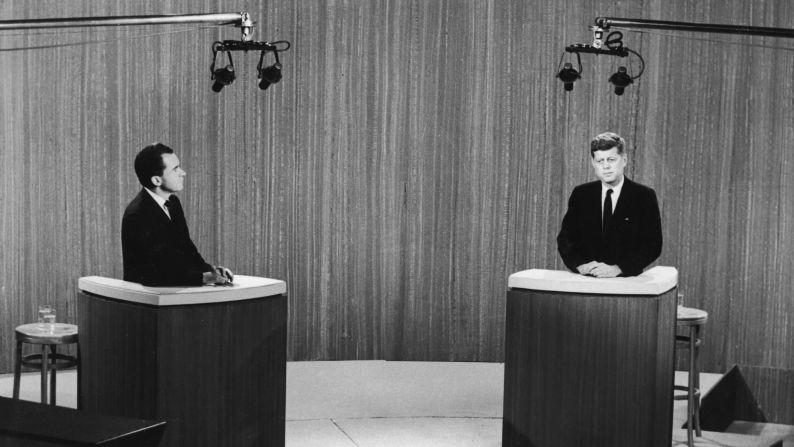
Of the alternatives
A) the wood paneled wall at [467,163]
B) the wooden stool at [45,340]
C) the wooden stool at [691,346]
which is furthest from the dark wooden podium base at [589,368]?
the wood paneled wall at [467,163]

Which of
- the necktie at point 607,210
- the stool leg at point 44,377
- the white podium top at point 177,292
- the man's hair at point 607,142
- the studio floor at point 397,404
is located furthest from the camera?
the studio floor at point 397,404

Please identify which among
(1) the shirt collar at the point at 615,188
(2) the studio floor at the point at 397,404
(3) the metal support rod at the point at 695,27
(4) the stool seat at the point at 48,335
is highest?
(3) the metal support rod at the point at 695,27

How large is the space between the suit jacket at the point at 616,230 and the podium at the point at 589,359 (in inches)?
7.9

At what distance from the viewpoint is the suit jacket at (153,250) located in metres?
3.81

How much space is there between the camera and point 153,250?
12.6ft

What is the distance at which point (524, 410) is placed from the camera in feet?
13.3

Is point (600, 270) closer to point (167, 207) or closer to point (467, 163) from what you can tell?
point (167, 207)

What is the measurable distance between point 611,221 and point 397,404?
179cm

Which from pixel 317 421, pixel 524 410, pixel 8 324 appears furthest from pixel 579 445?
pixel 8 324

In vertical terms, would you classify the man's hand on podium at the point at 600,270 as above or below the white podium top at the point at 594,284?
above

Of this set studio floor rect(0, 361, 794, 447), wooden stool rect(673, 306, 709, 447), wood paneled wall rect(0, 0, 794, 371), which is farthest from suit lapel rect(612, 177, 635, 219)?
wood paneled wall rect(0, 0, 794, 371)

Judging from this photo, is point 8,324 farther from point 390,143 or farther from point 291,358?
point 390,143

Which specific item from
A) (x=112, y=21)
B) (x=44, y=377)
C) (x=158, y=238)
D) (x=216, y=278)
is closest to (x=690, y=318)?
(x=216, y=278)

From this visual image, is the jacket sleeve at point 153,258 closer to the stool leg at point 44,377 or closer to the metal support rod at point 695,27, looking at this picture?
the stool leg at point 44,377
